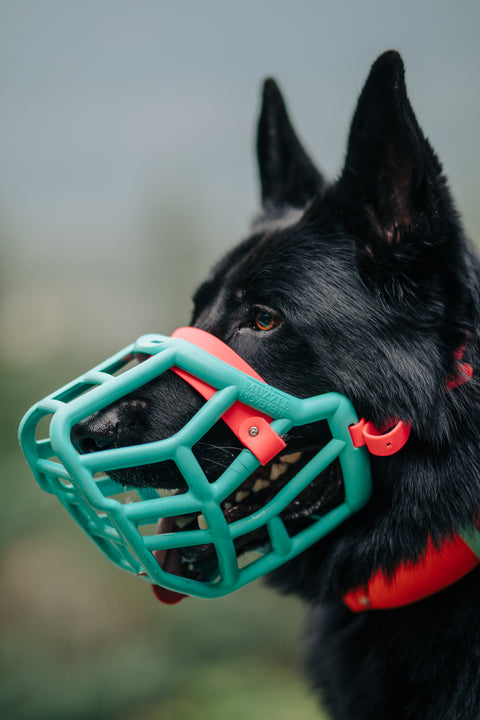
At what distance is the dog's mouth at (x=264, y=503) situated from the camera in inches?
40.4

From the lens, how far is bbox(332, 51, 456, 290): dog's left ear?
2.93 feet

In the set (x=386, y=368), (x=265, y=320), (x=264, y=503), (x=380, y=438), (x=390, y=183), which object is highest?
(x=390, y=183)

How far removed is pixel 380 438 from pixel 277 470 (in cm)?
23

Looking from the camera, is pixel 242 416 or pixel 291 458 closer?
pixel 242 416

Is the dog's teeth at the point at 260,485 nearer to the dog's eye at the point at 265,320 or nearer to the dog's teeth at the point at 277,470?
the dog's teeth at the point at 277,470

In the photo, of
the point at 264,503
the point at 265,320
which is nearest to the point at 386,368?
the point at 265,320

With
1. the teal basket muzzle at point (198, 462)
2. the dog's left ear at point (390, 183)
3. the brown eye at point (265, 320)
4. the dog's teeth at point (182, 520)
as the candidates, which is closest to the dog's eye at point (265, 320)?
the brown eye at point (265, 320)

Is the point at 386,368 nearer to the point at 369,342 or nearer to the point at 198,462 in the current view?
the point at 369,342

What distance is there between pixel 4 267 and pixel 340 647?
6.20 ft

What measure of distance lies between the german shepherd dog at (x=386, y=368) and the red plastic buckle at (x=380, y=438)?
21 millimetres

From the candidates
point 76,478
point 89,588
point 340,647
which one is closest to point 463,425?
point 340,647

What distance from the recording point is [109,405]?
37.2 inches

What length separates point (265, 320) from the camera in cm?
104

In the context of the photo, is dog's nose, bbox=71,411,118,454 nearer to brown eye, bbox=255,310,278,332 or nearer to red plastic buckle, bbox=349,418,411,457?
brown eye, bbox=255,310,278,332
